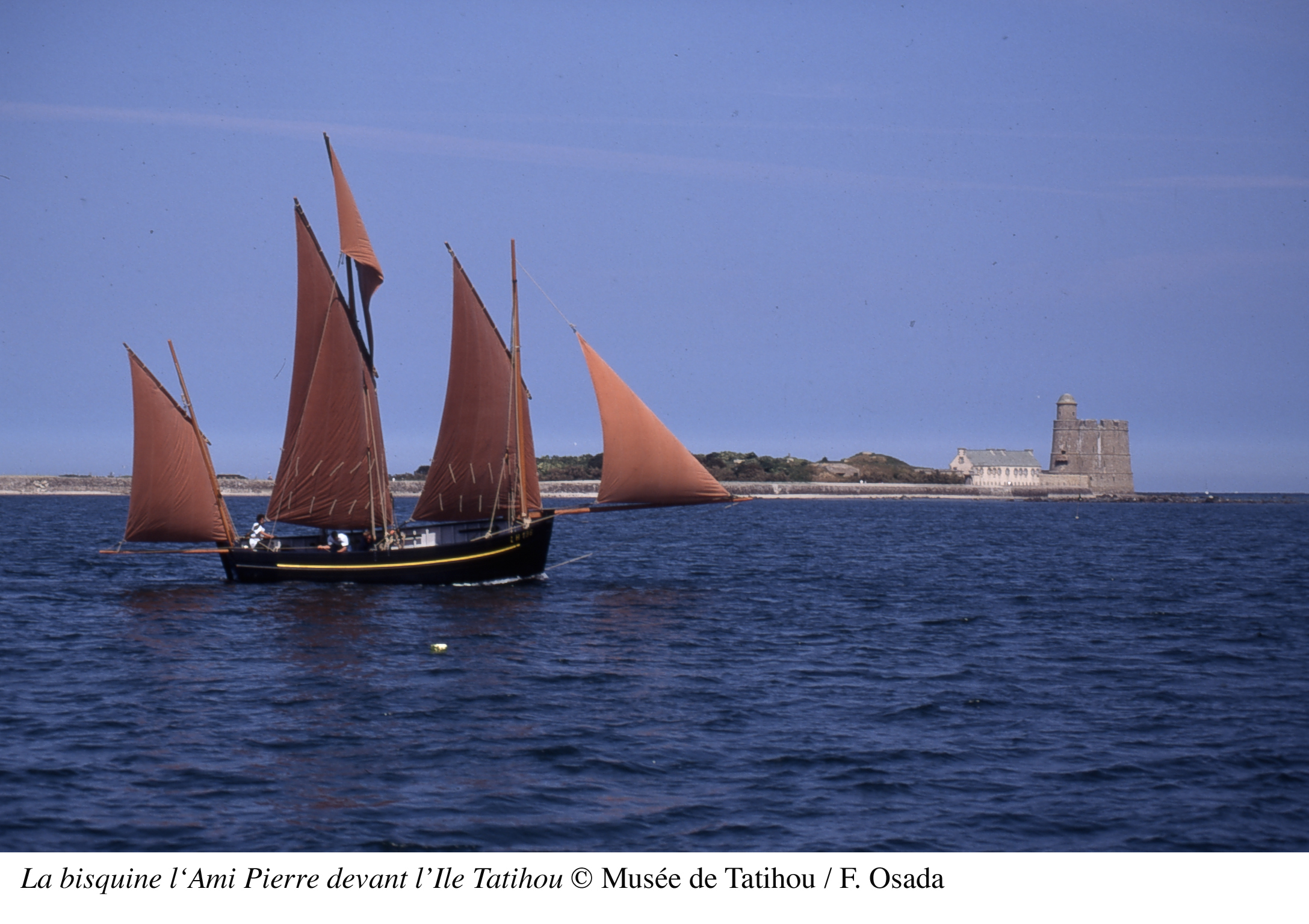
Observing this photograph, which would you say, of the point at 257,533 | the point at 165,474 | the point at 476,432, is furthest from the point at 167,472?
the point at 476,432

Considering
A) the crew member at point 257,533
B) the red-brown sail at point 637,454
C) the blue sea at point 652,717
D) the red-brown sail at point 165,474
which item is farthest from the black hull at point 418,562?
the red-brown sail at point 637,454

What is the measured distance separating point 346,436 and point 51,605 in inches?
419

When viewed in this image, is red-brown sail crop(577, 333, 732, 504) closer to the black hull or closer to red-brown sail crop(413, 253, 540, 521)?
red-brown sail crop(413, 253, 540, 521)

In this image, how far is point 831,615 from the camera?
121ft

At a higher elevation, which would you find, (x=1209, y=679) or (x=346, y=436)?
(x=346, y=436)

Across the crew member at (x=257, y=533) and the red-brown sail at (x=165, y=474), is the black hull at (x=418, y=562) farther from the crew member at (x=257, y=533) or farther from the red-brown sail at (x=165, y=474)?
the red-brown sail at (x=165, y=474)

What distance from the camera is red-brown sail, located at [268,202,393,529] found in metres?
40.8

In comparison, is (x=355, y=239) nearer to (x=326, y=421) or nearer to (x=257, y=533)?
(x=326, y=421)

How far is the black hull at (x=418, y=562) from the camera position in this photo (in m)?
41.7

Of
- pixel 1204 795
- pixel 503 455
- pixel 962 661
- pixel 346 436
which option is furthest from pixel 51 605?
pixel 1204 795

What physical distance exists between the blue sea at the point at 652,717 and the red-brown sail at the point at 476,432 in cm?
332

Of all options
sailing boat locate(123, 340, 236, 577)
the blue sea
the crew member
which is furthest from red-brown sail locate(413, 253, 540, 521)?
sailing boat locate(123, 340, 236, 577)

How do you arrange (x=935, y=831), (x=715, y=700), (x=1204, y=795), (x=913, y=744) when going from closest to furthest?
(x=935, y=831) < (x=1204, y=795) < (x=913, y=744) < (x=715, y=700)
